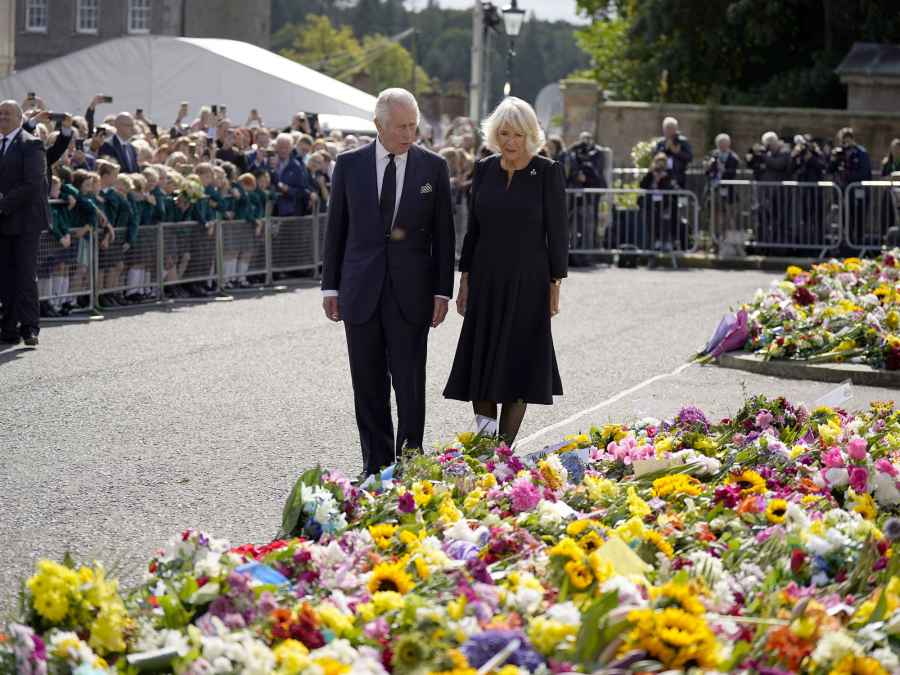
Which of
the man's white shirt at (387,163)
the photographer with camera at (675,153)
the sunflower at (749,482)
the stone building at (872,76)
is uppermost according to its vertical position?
the stone building at (872,76)

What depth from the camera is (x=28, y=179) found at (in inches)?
589

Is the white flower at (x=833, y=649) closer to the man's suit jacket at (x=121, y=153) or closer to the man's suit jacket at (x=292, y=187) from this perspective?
the man's suit jacket at (x=121, y=153)

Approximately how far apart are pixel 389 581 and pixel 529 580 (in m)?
0.44

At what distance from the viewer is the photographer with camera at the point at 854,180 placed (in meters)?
26.6

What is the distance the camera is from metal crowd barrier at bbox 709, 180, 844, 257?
26.8m

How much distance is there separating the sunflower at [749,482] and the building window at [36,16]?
197 feet

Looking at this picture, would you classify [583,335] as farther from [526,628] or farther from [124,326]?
[526,628]

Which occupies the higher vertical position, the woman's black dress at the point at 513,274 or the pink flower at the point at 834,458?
the woman's black dress at the point at 513,274

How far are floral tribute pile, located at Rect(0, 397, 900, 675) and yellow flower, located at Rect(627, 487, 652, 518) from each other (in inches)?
0.7

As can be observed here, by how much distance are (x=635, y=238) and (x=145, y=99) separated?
8978 millimetres

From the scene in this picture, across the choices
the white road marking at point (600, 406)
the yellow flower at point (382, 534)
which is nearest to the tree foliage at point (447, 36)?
the white road marking at point (600, 406)

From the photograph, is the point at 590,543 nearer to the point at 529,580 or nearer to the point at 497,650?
the point at 529,580

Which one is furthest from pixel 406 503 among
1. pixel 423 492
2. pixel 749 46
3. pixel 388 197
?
pixel 749 46

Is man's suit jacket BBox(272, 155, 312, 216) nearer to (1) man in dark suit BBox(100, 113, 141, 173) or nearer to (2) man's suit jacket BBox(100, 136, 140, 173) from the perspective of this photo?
(1) man in dark suit BBox(100, 113, 141, 173)
